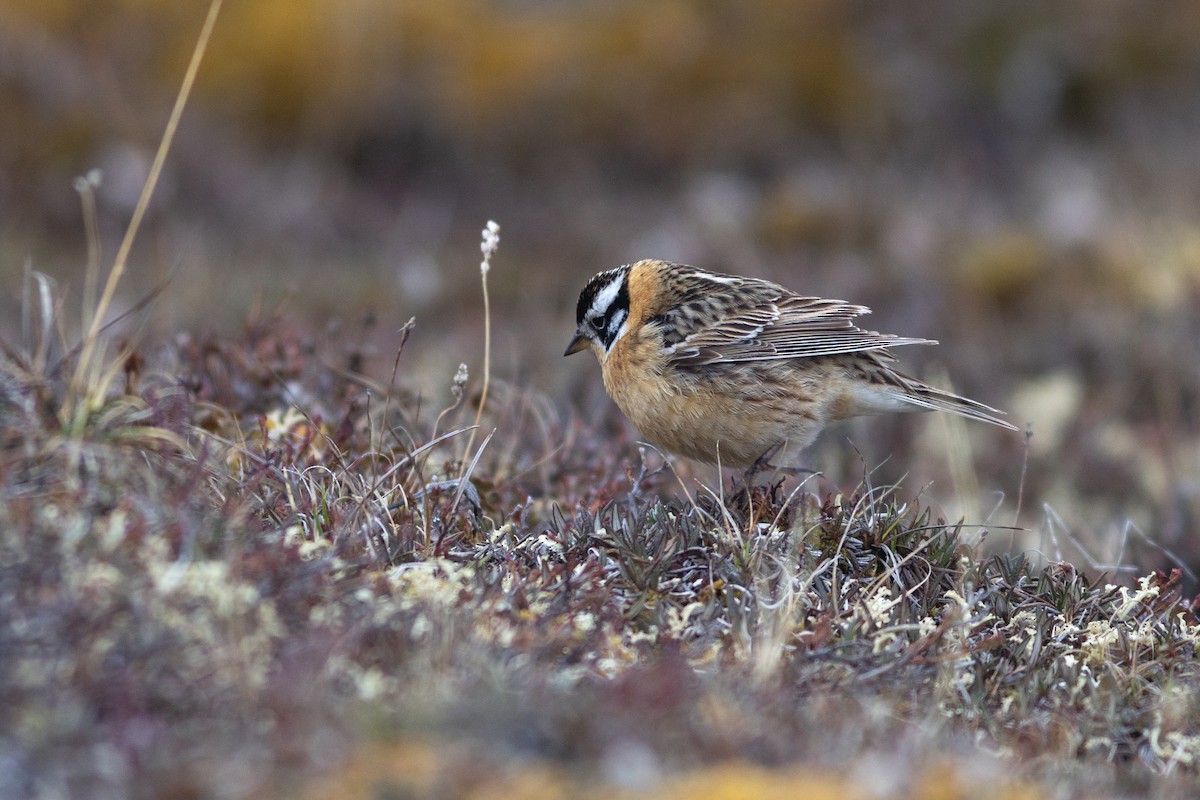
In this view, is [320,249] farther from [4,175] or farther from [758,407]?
[758,407]

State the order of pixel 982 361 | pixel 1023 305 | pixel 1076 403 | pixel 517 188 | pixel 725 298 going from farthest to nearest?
1. pixel 517 188
2. pixel 1023 305
3. pixel 982 361
4. pixel 1076 403
5. pixel 725 298

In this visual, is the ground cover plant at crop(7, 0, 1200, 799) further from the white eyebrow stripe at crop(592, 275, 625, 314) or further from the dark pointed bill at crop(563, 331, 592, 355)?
the white eyebrow stripe at crop(592, 275, 625, 314)

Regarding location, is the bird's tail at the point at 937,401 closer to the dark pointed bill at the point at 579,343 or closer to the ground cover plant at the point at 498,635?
the ground cover plant at the point at 498,635

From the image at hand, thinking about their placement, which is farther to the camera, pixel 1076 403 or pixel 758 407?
pixel 1076 403

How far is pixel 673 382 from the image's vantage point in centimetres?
635

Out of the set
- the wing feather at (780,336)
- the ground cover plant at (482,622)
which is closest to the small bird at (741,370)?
the wing feather at (780,336)

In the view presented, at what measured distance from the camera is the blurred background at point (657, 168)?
440 inches

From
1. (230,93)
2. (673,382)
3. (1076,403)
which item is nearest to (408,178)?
(230,93)

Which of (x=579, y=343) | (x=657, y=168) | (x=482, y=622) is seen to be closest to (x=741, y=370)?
(x=579, y=343)

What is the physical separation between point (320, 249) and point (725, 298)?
8092mm

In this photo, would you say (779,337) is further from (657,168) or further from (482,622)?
(657,168)

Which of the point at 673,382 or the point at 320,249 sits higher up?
the point at 673,382

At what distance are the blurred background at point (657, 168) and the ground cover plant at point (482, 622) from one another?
376 cm

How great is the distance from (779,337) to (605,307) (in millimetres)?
947
